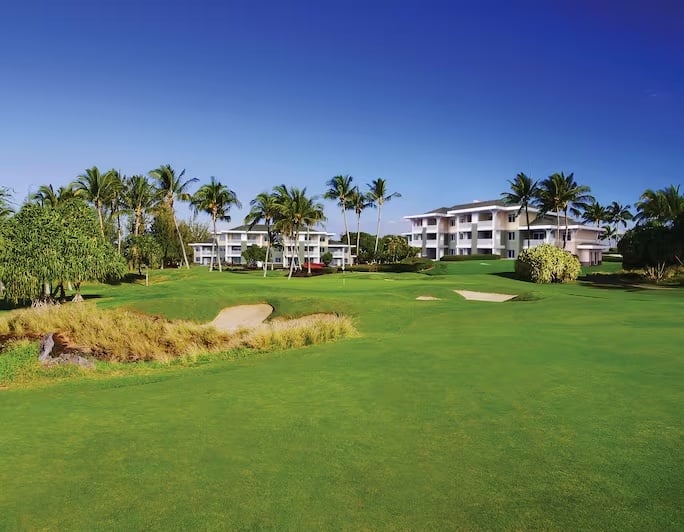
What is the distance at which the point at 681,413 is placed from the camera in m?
8.14

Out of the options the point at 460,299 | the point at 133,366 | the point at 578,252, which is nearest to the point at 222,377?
the point at 133,366

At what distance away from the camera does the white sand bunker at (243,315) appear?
27819mm

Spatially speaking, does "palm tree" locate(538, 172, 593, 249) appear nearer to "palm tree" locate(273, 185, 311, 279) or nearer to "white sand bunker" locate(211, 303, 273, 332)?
"palm tree" locate(273, 185, 311, 279)

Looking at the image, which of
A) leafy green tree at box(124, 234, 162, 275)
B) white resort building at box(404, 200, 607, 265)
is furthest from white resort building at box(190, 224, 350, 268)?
leafy green tree at box(124, 234, 162, 275)

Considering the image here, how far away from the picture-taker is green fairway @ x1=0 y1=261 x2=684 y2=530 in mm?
5297

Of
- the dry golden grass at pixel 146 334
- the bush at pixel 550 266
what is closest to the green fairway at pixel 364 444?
the dry golden grass at pixel 146 334

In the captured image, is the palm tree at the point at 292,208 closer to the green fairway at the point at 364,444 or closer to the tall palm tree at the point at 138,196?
the tall palm tree at the point at 138,196

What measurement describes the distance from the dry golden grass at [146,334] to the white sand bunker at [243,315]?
14.2ft

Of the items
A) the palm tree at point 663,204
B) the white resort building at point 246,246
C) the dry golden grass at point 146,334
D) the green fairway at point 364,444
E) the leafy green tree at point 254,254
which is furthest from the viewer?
the white resort building at point 246,246

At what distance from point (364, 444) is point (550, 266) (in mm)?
46259

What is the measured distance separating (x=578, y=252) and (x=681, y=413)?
9156 centimetres

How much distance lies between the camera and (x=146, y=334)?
21453mm

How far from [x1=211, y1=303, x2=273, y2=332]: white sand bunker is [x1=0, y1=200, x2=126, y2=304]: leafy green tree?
1356cm

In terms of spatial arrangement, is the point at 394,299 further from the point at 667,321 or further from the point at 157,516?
the point at 157,516
